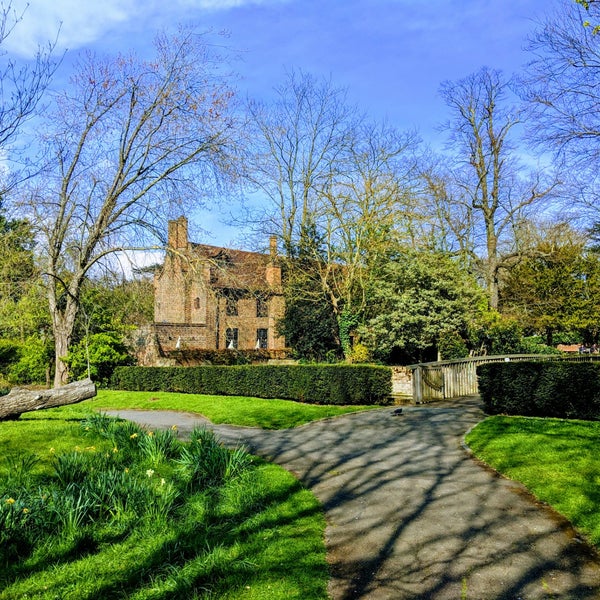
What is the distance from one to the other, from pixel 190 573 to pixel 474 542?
8.85 feet

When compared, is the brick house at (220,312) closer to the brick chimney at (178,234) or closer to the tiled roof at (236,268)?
the tiled roof at (236,268)

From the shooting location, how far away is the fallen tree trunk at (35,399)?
9469 mm

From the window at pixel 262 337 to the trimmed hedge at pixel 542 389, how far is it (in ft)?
101

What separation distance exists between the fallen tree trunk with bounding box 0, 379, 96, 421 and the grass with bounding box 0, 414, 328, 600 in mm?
2201

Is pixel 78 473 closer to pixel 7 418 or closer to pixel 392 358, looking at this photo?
pixel 7 418

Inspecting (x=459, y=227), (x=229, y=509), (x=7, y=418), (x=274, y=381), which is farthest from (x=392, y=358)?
(x=229, y=509)

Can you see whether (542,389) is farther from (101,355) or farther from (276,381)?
(101,355)

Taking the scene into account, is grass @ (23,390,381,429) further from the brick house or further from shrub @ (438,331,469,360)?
shrub @ (438,331,469,360)

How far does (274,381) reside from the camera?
1941 cm

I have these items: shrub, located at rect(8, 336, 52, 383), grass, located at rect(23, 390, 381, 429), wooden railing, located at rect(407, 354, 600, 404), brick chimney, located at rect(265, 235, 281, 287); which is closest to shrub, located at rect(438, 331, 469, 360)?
wooden railing, located at rect(407, 354, 600, 404)

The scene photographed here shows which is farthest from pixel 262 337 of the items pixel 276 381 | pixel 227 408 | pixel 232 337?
pixel 227 408

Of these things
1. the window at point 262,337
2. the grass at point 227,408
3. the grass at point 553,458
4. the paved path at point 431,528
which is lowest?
the grass at point 227,408

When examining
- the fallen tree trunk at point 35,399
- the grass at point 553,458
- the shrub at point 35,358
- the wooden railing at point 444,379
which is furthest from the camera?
the shrub at point 35,358

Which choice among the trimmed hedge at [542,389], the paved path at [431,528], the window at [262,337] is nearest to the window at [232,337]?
the window at [262,337]
